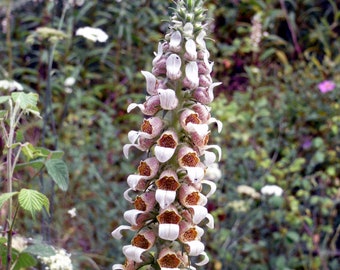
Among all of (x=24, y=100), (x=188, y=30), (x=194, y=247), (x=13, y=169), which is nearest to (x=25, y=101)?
(x=24, y=100)

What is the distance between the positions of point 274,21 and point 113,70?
1867 mm

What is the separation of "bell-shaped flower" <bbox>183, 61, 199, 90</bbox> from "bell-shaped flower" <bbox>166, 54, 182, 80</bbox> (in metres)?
0.02

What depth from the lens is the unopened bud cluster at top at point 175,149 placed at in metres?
1.63

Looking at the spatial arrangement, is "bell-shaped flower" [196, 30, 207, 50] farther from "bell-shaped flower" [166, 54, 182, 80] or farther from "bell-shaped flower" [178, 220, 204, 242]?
"bell-shaped flower" [178, 220, 204, 242]

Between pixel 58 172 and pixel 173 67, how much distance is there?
0.69 m

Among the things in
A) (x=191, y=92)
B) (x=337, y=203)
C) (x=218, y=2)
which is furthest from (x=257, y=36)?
(x=191, y=92)

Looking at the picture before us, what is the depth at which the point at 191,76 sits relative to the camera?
5.35 feet

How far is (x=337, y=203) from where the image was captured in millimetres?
4570

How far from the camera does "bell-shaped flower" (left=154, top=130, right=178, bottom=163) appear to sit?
161cm

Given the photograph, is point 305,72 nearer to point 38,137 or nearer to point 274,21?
point 274,21

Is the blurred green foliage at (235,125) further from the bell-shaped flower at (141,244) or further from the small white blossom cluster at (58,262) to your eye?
the bell-shaped flower at (141,244)

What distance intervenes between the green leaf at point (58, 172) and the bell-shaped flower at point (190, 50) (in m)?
0.69

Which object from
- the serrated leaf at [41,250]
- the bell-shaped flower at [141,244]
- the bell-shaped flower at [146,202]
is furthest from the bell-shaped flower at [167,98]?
the serrated leaf at [41,250]

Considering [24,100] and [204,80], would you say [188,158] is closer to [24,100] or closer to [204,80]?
[204,80]
